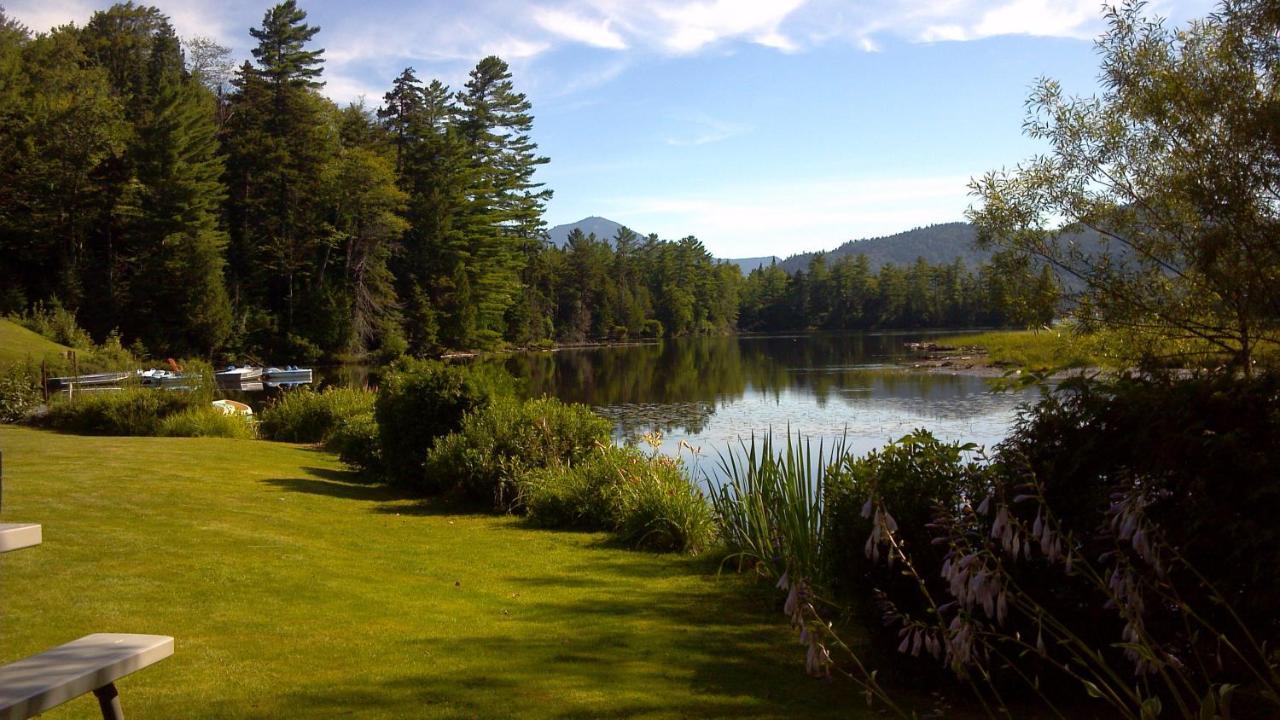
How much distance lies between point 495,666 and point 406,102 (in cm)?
6447

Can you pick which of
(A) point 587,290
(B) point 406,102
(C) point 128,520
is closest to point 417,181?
(B) point 406,102

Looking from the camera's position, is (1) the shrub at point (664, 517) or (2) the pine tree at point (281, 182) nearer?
(1) the shrub at point (664, 517)

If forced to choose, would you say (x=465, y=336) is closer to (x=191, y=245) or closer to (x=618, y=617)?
(x=191, y=245)

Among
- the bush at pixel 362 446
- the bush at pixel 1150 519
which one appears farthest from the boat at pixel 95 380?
the bush at pixel 1150 519

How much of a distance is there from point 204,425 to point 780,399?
18.3 meters

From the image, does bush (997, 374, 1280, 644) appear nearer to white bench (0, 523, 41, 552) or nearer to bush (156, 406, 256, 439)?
white bench (0, 523, 41, 552)

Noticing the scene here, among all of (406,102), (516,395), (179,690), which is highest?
(406,102)

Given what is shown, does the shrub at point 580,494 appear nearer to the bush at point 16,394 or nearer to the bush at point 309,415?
the bush at point 309,415

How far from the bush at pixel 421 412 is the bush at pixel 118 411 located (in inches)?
251

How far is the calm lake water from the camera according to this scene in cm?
2067

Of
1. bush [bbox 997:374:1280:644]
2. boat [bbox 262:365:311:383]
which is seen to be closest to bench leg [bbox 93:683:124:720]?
bush [bbox 997:374:1280:644]

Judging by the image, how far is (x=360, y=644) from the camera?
518 centimetres

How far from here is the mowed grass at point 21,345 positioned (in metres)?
23.9

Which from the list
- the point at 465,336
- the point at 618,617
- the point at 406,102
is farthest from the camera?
the point at 406,102
